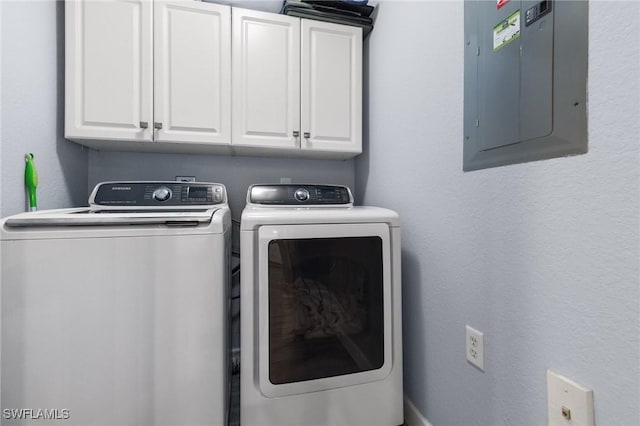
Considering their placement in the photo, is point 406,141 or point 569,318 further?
point 406,141

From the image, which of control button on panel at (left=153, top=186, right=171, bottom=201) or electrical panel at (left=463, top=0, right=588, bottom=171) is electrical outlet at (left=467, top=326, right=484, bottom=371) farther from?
control button on panel at (left=153, top=186, right=171, bottom=201)

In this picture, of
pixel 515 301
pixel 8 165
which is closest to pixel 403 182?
pixel 515 301

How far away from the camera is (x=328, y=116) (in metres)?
1.67

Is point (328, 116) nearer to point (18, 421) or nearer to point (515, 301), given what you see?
point (515, 301)

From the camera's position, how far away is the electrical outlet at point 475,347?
947 millimetres

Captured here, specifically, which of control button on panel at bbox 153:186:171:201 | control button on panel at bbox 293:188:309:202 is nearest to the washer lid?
control button on panel at bbox 153:186:171:201

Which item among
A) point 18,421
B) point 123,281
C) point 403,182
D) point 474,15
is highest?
point 474,15

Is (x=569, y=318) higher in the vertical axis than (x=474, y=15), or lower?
lower

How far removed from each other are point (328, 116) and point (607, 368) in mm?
1489

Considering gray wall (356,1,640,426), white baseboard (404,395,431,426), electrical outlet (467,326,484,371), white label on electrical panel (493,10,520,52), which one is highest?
white label on electrical panel (493,10,520,52)

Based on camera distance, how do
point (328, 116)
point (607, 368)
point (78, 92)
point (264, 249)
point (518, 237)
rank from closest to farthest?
point (607, 368)
point (518, 237)
point (264, 249)
point (78, 92)
point (328, 116)

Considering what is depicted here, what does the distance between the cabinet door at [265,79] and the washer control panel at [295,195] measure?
0.28 meters

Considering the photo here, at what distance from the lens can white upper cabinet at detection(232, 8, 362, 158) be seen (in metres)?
1.54

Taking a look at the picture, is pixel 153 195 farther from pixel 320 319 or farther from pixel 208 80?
pixel 320 319
